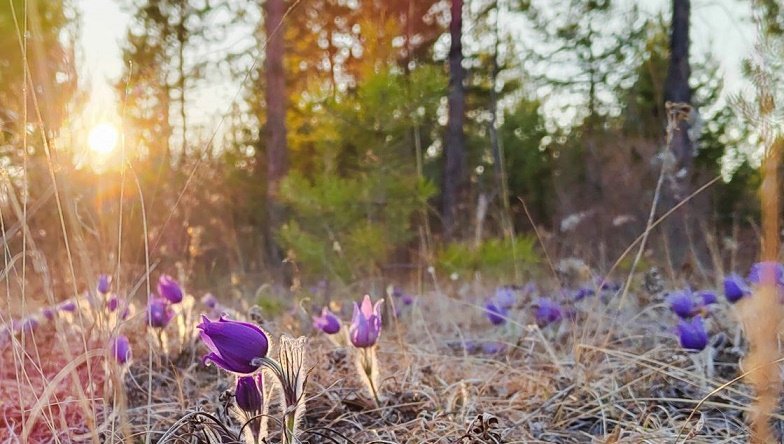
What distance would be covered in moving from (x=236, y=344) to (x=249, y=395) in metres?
0.11

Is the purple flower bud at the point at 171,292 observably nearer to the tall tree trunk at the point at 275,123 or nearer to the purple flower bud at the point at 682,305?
the purple flower bud at the point at 682,305

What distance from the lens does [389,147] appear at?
13.9 feet

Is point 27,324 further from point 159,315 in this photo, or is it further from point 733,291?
point 733,291

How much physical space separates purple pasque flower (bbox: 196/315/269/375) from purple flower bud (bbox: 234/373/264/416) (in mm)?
76

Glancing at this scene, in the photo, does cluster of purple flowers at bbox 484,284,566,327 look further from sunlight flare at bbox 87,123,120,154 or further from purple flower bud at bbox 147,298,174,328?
sunlight flare at bbox 87,123,120,154

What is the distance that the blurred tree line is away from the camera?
332 centimetres

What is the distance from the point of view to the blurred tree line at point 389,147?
3.32 m

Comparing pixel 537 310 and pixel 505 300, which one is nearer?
pixel 537 310

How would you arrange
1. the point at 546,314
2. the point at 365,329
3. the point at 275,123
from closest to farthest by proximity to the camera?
1. the point at 365,329
2. the point at 546,314
3. the point at 275,123

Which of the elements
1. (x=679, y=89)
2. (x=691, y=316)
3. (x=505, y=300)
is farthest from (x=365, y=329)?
(x=679, y=89)

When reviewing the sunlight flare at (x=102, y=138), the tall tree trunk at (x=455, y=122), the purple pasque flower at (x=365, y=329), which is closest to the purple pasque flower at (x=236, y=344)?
the purple pasque flower at (x=365, y=329)

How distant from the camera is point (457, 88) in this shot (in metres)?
7.23

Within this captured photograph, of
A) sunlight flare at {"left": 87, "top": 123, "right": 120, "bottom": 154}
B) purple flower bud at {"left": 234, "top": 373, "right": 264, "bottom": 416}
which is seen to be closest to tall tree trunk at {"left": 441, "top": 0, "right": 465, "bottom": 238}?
sunlight flare at {"left": 87, "top": 123, "right": 120, "bottom": 154}

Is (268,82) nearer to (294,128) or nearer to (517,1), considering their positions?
(294,128)
